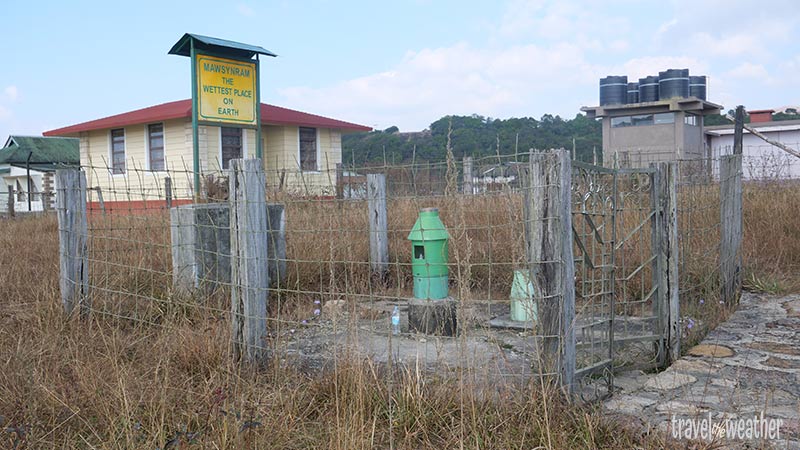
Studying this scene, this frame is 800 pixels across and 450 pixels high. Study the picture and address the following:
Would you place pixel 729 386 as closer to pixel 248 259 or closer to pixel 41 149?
pixel 248 259

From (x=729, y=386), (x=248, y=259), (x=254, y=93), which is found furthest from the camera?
(x=254, y=93)

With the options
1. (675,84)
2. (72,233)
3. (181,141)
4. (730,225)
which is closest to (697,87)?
(675,84)

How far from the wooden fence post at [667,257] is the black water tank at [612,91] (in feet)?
96.0

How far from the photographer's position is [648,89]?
3173 cm

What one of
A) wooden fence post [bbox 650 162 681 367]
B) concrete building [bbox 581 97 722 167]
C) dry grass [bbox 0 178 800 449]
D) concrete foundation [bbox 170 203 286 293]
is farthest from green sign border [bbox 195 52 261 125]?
concrete building [bbox 581 97 722 167]

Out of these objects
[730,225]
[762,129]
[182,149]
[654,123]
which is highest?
[654,123]

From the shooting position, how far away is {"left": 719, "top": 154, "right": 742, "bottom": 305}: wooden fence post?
19.8ft

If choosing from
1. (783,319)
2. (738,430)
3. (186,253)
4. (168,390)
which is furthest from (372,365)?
(783,319)

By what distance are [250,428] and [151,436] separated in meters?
0.44

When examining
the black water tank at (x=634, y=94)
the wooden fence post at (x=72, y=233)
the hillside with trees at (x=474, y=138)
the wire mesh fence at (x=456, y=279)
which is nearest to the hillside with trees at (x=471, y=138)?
the hillside with trees at (x=474, y=138)

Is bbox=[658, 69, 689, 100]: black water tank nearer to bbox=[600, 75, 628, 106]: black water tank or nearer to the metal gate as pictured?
bbox=[600, 75, 628, 106]: black water tank

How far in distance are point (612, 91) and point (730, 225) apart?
2743 cm

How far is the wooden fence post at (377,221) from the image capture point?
762cm

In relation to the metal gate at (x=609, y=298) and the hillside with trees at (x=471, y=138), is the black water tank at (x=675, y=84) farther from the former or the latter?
the metal gate at (x=609, y=298)
